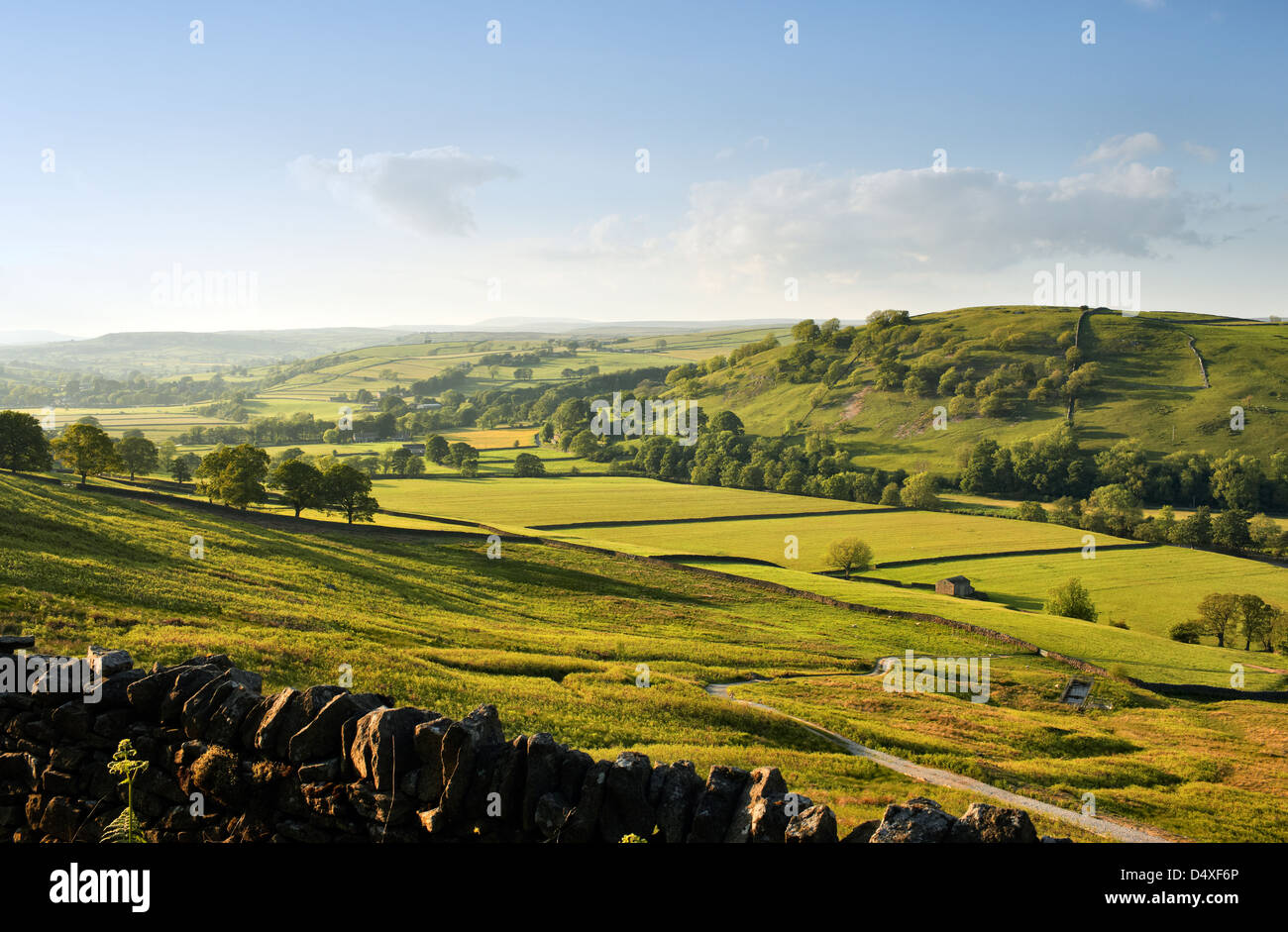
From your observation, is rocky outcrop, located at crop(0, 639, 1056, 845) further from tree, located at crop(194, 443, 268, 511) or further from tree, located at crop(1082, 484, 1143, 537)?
tree, located at crop(1082, 484, 1143, 537)

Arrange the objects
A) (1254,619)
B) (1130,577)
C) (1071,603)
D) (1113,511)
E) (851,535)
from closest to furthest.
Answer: (1254,619), (1071,603), (1130,577), (851,535), (1113,511)

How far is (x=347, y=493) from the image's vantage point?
87.8 meters

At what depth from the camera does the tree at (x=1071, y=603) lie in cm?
7956

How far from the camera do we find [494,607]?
5575 cm

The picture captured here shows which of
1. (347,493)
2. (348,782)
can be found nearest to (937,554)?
(347,493)

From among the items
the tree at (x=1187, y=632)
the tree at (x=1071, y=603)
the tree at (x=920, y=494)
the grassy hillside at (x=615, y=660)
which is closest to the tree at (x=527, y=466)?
the tree at (x=920, y=494)

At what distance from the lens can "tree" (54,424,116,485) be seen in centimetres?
7888

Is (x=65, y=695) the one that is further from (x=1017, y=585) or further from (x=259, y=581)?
(x=1017, y=585)

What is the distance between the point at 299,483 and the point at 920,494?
373ft

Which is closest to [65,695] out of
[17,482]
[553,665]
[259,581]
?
[553,665]

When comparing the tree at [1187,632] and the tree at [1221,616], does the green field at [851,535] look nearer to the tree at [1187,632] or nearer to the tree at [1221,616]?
the tree at [1187,632]

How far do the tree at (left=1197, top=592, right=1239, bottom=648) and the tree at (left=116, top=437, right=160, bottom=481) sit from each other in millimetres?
127919

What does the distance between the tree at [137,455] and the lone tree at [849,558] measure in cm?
9303

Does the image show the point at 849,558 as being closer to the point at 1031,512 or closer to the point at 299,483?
the point at 1031,512
